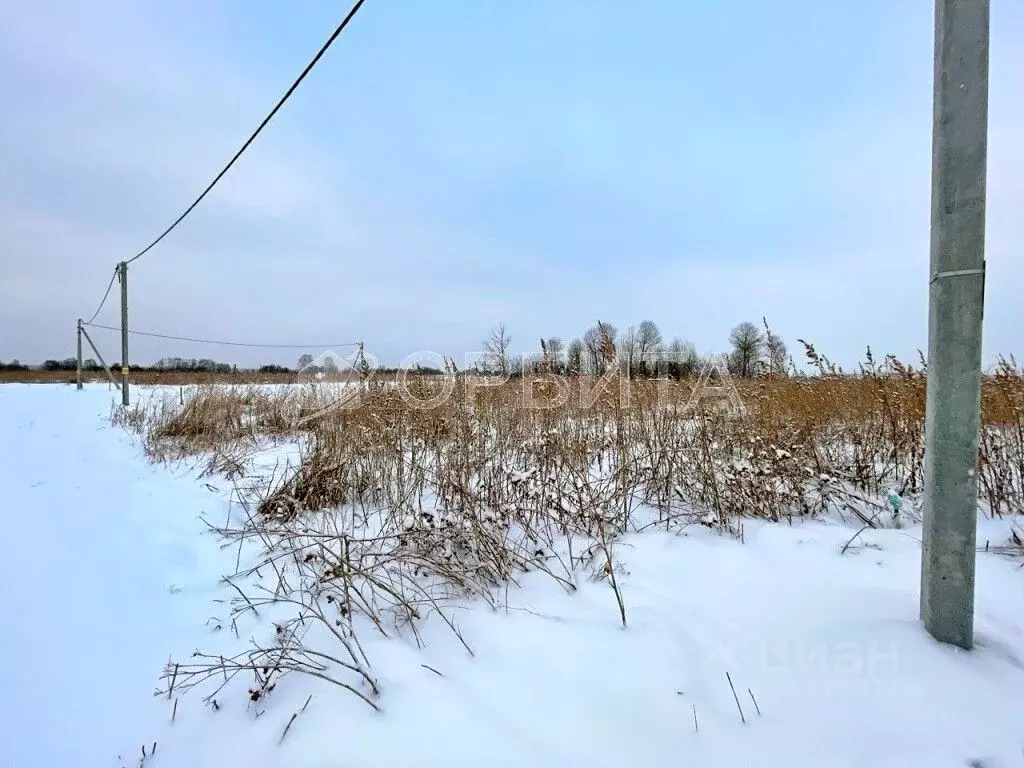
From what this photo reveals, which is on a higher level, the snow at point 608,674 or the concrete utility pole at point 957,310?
the concrete utility pole at point 957,310

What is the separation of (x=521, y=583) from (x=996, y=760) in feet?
5.13

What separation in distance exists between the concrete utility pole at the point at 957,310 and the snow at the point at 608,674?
257 mm

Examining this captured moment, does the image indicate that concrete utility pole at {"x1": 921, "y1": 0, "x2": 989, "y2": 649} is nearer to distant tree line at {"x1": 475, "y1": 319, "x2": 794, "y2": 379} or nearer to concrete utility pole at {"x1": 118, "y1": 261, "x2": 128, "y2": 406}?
distant tree line at {"x1": 475, "y1": 319, "x2": 794, "y2": 379}

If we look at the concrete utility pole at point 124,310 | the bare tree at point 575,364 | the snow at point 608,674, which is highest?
the concrete utility pole at point 124,310

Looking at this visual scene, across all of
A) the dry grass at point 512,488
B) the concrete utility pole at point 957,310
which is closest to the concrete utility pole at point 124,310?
the dry grass at point 512,488

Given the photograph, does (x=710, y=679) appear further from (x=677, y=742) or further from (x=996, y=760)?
(x=996, y=760)

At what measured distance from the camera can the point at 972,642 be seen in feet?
4.65

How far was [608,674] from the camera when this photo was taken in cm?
147

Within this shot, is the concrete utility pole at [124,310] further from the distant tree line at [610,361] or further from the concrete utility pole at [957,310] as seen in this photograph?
the concrete utility pole at [957,310]

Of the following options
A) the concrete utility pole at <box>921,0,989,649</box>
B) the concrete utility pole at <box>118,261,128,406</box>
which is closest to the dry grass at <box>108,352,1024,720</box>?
the concrete utility pole at <box>921,0,989,649</box>

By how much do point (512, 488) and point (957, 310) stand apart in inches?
88.4

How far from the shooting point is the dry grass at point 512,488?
6.34 ft

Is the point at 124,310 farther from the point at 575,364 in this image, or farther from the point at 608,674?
the point at 608,674

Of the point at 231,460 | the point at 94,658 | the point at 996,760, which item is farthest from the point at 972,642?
the point at 231,460
